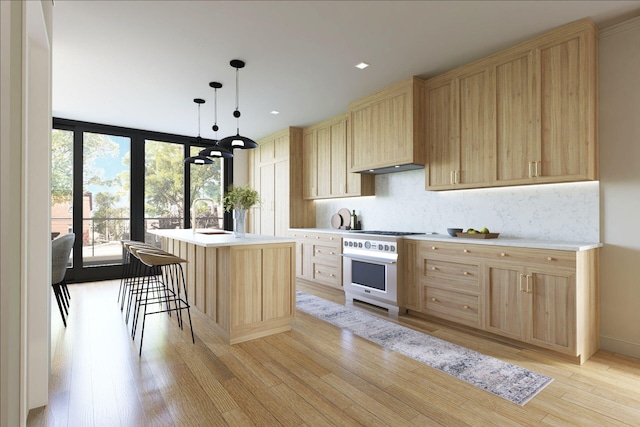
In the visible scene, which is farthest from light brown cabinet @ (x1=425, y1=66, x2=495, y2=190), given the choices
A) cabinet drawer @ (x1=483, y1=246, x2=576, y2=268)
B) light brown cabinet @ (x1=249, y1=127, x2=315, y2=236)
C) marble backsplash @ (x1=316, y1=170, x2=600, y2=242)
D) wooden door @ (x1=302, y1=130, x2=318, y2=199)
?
light brown cabinet @ (x1=249, y1=127, x2=315, y2=236)

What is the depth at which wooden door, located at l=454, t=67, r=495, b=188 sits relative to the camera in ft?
11.1

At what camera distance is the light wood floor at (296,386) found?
195cm

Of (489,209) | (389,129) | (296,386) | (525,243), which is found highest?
(389,129)

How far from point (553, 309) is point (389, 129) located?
2551 mm

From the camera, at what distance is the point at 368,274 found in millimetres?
4223

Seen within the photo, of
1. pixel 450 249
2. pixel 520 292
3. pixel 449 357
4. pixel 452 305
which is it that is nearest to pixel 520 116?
pixel 450 249

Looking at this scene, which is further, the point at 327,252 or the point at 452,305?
the point at 327,252

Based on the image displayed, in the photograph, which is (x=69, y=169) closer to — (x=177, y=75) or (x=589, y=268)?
(x=177, y=75)

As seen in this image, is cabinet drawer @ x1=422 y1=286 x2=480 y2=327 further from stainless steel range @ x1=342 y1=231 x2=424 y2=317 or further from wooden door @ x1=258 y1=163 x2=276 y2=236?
wooden door @ x1=258 y1=163 x2=276 y2=236

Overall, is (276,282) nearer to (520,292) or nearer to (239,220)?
(239,220)

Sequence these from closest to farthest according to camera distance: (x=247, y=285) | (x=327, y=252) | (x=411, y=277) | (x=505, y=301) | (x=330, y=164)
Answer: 1. (x=505, y=301)
2. (x=247, y=285)
3. (x=411, y=277)
4. (x=327, y=252)
5. (x=330, y=164)

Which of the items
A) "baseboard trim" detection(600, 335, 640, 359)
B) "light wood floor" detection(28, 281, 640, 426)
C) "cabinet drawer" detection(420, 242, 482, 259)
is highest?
"cabinet drawer" detection(420, 242, 482, 259)

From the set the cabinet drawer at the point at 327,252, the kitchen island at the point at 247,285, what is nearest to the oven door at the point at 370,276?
the cabinet drawer at the point at 327,252

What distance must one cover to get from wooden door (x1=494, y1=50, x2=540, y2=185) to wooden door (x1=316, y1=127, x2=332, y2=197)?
2763mm
